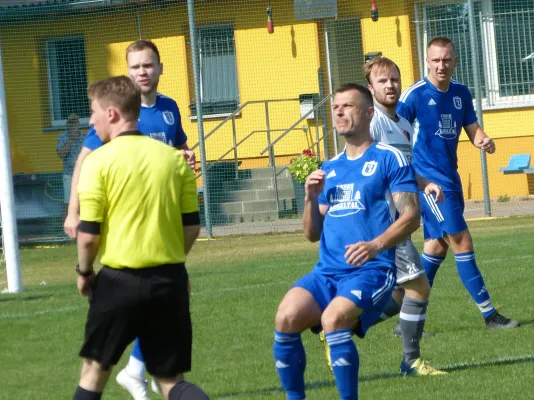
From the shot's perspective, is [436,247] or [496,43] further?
[496,43]

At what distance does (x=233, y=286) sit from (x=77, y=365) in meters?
4.19

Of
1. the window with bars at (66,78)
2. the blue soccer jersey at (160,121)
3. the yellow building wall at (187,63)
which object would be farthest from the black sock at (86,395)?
the window with bars at (66,78)

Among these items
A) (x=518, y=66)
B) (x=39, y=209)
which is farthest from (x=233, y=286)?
(x=518, y=66)

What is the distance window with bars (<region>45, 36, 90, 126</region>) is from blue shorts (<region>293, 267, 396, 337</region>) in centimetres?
1831

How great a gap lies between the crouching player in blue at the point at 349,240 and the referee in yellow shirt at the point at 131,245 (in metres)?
0.94

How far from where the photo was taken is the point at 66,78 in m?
24.5

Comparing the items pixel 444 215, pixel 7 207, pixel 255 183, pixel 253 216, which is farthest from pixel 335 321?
pixel 255 183

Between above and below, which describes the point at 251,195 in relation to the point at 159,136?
below

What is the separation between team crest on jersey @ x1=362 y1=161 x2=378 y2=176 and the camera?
6297 mm

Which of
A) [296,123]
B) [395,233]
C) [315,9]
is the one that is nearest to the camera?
[395,233]

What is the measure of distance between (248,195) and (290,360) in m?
16.4

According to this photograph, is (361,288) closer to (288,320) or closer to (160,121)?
(288,320)

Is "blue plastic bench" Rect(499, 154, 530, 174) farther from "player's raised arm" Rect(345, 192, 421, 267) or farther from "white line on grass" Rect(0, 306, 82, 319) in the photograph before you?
"player's raised arm" Rect(345, 192, 421, 267)

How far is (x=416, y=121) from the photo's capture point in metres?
9.23
